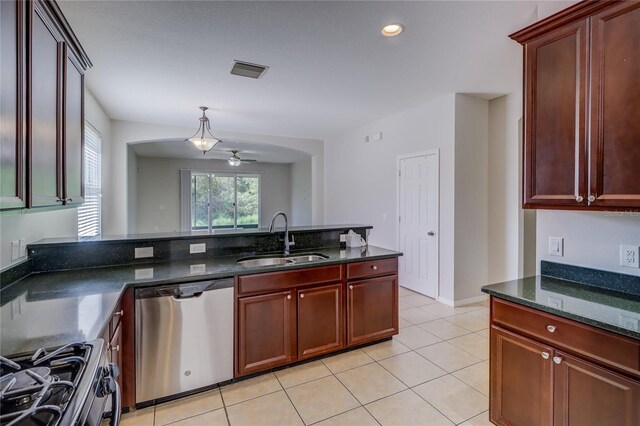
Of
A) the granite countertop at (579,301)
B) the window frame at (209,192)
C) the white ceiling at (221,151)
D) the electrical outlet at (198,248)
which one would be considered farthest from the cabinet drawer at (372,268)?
the window frame at (209,192)

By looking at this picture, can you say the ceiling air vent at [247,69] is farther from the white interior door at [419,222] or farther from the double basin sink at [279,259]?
the white interior door at [419,222]

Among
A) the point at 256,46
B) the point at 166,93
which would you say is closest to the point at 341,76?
the point at 256,46

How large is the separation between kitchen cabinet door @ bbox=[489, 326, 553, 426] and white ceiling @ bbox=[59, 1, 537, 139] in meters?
2.18

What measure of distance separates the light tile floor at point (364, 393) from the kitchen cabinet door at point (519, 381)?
31 cm

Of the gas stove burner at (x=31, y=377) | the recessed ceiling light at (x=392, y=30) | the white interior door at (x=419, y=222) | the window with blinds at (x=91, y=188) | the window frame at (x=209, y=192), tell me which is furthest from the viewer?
the window frame at (x=209, y=192)

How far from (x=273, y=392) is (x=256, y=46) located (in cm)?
278

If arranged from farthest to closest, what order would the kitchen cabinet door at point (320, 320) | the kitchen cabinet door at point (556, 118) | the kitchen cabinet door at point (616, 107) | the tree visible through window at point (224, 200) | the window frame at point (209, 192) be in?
the tree visible through window at point (224, 200)
the window frame at point (209, 192)
the kitchen cabinet door at point (320, 320)
the kitchen cabinet door at point (556, 118)
the kitchen cabinet door at point (616, 107)

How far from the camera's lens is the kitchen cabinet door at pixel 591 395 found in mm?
1277

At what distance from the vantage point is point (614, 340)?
1.31m

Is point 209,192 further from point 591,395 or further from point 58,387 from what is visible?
point 591,395

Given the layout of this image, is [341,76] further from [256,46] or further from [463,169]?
[463,169]

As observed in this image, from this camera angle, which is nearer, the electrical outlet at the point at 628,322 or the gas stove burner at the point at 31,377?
the gas stove burner at the point at 31,377

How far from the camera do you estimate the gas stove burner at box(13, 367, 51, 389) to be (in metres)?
0.93

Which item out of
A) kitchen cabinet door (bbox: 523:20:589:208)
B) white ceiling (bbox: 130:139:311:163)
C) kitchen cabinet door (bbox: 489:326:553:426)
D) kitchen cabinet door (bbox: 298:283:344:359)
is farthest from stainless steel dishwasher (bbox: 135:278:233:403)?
white ceiling (bbox: 130:139:311:163)
